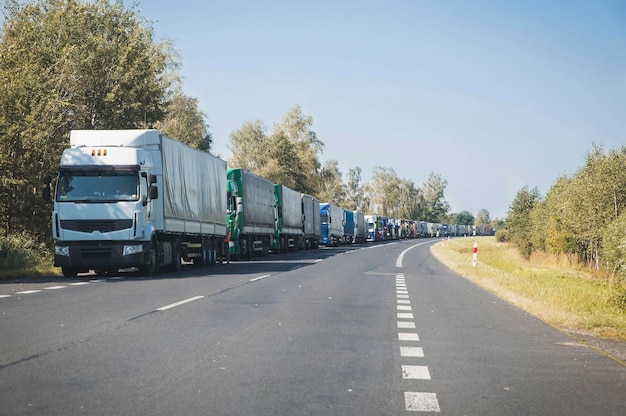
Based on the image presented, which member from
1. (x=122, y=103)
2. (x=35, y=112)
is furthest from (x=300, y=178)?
(x=35, y=112)

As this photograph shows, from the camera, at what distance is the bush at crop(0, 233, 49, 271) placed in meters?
25.1

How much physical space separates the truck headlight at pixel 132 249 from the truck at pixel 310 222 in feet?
110

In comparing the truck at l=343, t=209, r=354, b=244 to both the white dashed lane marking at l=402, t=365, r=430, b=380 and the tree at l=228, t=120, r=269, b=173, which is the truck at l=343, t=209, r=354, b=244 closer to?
the tree at l=228, t=120, r=269, b=173

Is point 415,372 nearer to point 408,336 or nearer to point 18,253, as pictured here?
point 408,336

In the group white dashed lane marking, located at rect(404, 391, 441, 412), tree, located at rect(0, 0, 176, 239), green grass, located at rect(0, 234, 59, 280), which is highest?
tree, located at rect(0, 0, 176, 239)

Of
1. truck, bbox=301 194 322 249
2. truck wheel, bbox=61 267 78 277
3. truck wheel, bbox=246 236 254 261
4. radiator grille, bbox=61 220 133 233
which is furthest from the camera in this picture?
truck, bbox=301 194 322 249

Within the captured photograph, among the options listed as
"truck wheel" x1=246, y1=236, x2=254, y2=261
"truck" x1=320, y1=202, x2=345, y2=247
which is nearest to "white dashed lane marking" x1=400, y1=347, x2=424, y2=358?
"truck wheel" x1=246, y1=236, x2=254, y2=261

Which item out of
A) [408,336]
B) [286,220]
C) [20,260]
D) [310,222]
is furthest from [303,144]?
[408,336]

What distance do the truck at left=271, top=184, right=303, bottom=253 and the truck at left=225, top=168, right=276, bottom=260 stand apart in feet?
10.6

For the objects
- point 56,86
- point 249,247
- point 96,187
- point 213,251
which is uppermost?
point 56,86

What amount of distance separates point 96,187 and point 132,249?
2.00 metres

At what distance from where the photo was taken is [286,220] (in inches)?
1953

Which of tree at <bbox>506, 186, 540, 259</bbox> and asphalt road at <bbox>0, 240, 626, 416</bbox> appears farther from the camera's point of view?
tree at <bbox>506, 186, 540, 259</bbox>

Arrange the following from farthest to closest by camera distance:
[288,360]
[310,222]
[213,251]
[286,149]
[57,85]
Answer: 1. [286,149]
2. [310,222]
3. [57,85]
4. [213,251]
5. [288,360]
